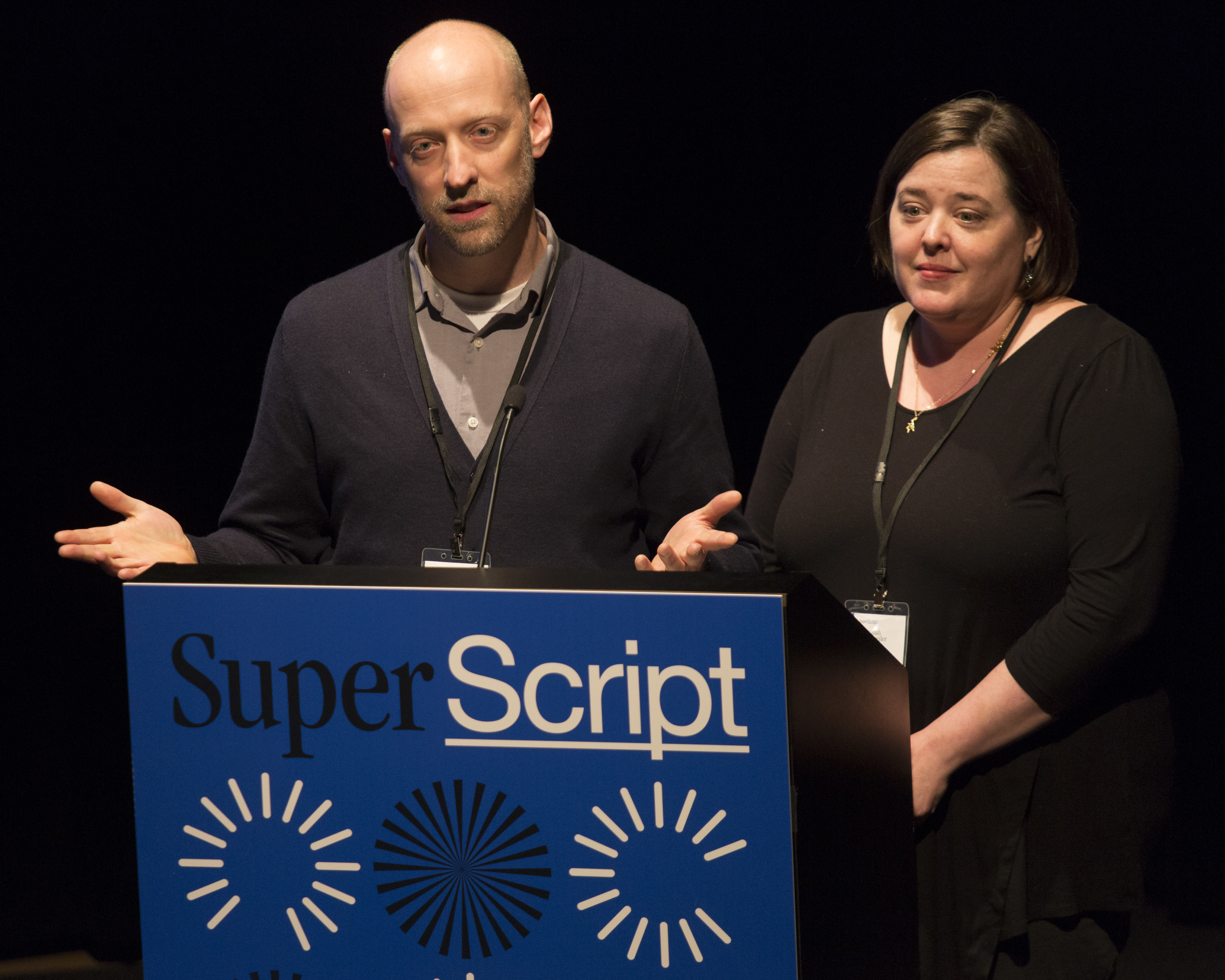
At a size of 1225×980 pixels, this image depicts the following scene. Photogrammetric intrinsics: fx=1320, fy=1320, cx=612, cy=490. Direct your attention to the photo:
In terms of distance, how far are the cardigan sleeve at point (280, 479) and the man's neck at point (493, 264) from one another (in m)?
0.25

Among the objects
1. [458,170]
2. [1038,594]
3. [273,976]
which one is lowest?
[273,976]

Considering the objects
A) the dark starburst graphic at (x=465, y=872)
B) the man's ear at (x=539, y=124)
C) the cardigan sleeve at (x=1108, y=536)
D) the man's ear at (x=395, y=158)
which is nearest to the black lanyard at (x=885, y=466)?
the cardigan sleeve at (x=1108, y=536)

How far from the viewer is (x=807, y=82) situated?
2.74 metres

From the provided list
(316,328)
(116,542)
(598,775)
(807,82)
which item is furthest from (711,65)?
(598,775)

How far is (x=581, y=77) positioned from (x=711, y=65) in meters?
0.28

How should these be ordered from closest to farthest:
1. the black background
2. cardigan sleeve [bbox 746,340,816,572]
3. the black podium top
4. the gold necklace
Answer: the black podium top
the gold necklace
cardigan sleeve [bbox 746,340,816,572]
the black background

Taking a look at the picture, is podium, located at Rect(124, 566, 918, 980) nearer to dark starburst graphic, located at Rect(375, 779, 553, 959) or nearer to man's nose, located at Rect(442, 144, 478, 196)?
dark starburst graphic, located at Rect(375, 779, 553, 959)

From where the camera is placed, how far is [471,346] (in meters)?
1.86

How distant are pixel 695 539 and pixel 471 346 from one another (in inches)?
25.7

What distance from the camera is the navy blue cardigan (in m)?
1.79

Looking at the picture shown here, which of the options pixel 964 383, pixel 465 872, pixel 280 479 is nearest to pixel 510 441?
pixel 280 479

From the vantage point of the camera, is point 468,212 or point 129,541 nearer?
point 129,541

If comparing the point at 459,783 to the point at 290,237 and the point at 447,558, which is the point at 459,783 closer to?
the point at 447,558

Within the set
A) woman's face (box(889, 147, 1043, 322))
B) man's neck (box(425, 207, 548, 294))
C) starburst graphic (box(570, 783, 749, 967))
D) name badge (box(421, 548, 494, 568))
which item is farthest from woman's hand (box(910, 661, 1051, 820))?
man's neck (box(425, 207, 548, 294))
